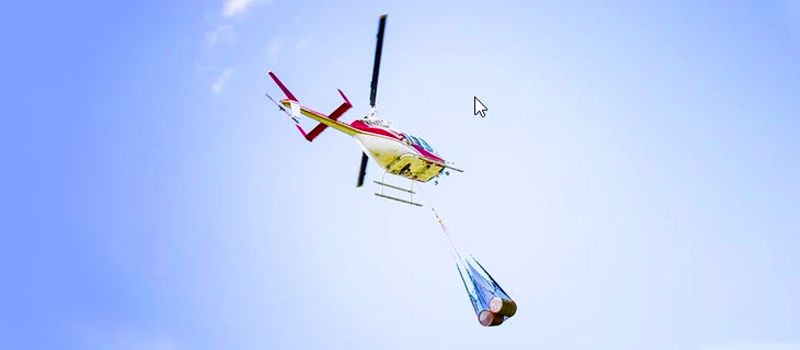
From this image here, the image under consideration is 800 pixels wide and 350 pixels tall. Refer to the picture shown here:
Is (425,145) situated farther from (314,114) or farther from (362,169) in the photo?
(314,114)

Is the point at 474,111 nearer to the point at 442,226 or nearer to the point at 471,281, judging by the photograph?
the point at 442,226

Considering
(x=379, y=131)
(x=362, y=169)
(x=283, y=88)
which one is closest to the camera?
(x=283, y=88)

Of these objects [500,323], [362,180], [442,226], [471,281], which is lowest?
[500,323]

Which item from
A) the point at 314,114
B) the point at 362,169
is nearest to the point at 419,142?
the point at 362,169

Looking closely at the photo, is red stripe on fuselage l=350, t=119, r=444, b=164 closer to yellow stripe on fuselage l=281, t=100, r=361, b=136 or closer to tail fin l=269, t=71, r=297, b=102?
yellow stripe on fuselage l=281, t=100, r=361, b=136

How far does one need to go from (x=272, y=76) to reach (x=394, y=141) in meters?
4.80

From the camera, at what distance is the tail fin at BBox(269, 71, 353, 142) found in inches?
996

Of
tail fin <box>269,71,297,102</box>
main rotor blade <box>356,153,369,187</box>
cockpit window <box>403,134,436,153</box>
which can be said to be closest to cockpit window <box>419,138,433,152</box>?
cockpit window <box>403,134,436,153</box>

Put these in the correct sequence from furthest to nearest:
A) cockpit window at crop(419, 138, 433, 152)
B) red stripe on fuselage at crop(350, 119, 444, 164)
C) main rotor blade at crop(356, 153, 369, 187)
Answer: cockpit window at crop(419, 138, 433, 152) < main rotor blade at crop(356, 153, 369, 187) < red stripe on fuselage at crop(350, 119, 444, 164)

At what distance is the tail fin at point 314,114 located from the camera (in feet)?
83.0

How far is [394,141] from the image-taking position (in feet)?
90.9

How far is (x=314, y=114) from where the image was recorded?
2650 cm

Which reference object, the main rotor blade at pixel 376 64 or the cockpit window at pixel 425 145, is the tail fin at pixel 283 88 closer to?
the main rotor blade at pixel 376 64

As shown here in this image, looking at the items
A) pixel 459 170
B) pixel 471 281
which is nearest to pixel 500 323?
pixel 471 281
